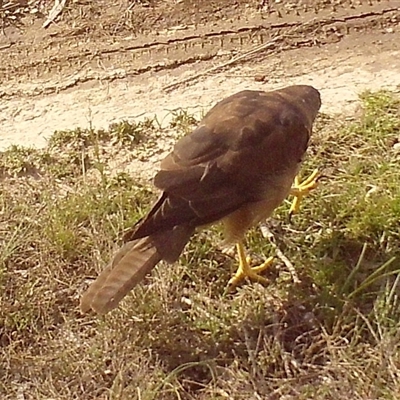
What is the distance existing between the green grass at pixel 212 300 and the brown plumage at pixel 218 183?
10.9 inches

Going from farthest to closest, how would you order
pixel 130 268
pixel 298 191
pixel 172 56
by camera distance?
pixel 172 56
pixel 298 191
pixel 130 268

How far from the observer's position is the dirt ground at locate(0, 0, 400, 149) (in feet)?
17.5

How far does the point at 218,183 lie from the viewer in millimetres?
3715

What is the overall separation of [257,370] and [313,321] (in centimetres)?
38

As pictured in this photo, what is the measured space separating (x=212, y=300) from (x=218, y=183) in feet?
1.94

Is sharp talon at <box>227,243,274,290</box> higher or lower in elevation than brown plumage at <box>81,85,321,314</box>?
lower

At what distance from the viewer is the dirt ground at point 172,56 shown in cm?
534

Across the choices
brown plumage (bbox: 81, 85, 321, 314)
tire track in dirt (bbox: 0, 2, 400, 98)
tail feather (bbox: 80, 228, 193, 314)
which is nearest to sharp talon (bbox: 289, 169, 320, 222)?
brown plumage (bbox: 81, 85, 321, 314)

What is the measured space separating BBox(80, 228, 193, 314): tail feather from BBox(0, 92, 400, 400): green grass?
237mm

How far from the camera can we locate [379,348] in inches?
139

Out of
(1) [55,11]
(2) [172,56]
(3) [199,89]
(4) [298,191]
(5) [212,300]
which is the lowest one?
(5) [212,300]

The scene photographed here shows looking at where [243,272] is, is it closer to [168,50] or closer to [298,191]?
[298,191]

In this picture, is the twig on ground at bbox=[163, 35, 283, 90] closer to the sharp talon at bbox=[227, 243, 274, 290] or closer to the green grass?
the green grass

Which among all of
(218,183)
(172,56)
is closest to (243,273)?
(218,183)
